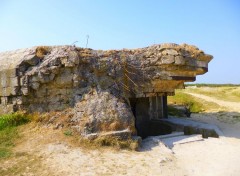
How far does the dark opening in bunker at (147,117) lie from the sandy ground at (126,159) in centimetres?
367

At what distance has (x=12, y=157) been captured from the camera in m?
7.46

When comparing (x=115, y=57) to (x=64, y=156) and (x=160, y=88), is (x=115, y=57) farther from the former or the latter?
(x=64, y=156)

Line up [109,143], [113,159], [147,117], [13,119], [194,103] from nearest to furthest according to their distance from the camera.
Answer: [113,159] → [109,143] → [13,119] → [147,117] → [194,103]

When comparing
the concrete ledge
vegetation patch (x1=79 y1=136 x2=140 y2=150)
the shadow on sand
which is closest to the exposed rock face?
vegetation patch (x1=79 y1=136 x2=140 y2=150)

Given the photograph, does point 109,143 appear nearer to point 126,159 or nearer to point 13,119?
point 126,159

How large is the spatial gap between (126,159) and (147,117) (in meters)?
6.30

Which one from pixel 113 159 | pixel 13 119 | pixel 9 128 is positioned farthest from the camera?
pixel 13 119

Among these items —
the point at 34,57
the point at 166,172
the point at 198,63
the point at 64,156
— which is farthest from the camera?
the point at 198,63

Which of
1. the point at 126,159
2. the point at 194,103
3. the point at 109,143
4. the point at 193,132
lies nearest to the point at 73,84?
the point at 109,143

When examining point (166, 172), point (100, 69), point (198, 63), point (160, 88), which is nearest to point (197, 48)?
point (198, 63)

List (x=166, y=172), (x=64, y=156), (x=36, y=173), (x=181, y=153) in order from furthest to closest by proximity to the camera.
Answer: (x=181, y=153), (x=64, y=156), (x=166, y=172), (x=36, y=173)

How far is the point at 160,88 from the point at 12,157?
678cm

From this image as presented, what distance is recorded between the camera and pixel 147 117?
45.4 ft

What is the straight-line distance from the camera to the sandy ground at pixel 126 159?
689 cm
